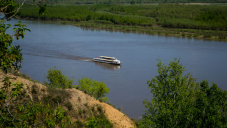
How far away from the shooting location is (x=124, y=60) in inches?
1032

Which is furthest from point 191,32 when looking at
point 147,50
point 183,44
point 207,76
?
point 207,76

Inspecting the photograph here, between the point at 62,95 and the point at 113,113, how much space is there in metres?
2.54

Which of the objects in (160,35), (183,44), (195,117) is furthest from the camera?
(160,35)

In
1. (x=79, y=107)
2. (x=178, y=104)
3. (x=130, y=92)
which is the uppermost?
(x=178, y=104)

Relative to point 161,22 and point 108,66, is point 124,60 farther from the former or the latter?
point 161,22

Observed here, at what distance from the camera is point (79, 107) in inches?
439

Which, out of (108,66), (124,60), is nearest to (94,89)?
(108,66)

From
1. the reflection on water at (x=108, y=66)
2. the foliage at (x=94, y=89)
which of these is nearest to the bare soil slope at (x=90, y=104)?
the foliage at (x=94, y=89)

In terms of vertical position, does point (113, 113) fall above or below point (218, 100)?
below

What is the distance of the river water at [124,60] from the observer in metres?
18.3

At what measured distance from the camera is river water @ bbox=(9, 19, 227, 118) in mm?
18306

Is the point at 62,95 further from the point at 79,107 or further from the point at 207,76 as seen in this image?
the point at 207,76

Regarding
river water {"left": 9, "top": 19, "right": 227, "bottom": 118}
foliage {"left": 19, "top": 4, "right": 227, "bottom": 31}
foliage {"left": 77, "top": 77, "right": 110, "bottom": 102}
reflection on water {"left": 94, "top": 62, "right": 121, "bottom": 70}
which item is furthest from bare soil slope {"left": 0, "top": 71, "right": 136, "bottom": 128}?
foliage {"left": 19, "top": 4, "right": 227, "bottom": 31}

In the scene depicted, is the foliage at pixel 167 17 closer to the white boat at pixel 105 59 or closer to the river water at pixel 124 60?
the river water at pixel 124 60
